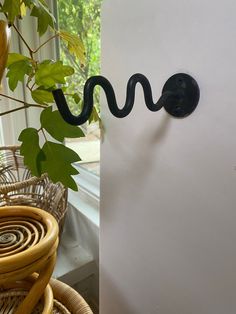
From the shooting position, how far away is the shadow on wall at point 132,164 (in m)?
0.37

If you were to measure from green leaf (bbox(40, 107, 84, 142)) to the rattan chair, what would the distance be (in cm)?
14

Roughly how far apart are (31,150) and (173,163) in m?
0.22

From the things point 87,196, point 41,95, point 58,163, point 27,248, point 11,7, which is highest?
point 11,7

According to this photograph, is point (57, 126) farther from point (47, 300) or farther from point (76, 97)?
point (47, 300)

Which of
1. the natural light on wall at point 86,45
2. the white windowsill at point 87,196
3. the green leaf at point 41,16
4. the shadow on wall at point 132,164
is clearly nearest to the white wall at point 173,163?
the shadow on wall at point 132,164

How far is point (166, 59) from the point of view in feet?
1.09

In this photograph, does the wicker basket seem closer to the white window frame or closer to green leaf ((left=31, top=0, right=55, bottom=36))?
the white window frame

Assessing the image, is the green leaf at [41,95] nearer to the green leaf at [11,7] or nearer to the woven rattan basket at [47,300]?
the green leaf at [11,7]

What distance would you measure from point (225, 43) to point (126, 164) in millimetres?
232

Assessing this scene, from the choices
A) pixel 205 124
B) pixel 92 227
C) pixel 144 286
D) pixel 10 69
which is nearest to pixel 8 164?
pixel 92 227

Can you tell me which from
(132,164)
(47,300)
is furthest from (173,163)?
(47,300)

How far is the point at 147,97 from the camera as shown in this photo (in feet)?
1.00

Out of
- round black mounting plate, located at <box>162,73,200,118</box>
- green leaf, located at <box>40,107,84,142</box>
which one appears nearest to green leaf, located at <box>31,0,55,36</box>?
green leaf, located at <box>40,107,84,142</box>

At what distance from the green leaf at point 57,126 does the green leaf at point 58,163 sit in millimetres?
19
